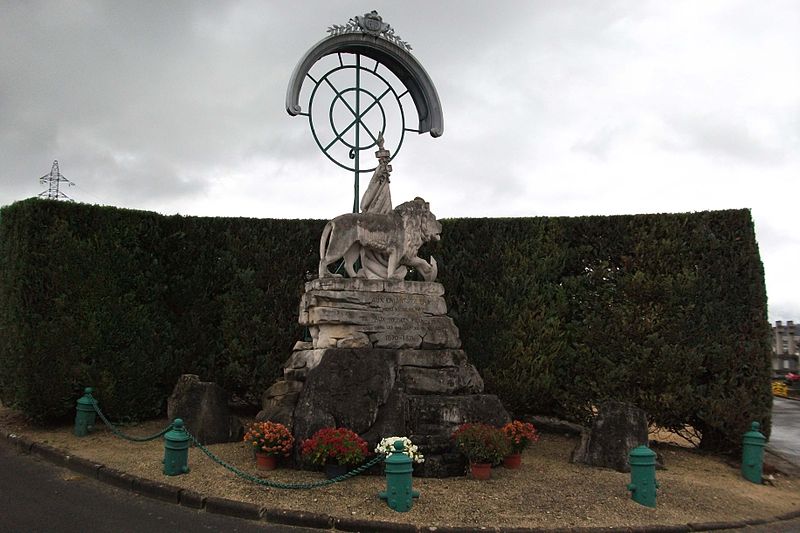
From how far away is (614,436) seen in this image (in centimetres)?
896

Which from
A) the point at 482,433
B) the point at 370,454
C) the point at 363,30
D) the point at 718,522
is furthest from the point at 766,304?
the point at 363,30

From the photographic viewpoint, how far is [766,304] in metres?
10.4

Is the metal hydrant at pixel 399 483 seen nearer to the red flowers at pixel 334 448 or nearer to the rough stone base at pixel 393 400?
the red flowers at pixel 334 448

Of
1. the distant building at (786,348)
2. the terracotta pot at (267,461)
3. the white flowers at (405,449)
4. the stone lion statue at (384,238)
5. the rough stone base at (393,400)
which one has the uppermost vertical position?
the stone lion statue at (384,238)

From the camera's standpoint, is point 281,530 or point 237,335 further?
point 237,335

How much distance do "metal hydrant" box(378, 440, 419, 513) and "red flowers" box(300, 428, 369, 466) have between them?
105 cm

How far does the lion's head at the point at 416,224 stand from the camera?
9859mm

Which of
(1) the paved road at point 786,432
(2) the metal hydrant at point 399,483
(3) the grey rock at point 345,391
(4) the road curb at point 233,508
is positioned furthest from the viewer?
(1) the paved road at point 786,432

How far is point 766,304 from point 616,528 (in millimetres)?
6050

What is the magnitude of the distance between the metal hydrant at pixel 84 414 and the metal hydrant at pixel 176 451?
300 cm

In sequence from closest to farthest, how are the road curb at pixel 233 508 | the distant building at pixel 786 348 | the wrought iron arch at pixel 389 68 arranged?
the road curb at pixel 233 508 < the wrought iron arch at pixel 389 68 < the distant building at pixel 786 348

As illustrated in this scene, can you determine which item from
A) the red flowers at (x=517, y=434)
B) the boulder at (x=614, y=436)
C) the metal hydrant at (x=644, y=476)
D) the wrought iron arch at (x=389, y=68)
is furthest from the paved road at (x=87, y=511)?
the wrought iron arch at (x=389, y=68)

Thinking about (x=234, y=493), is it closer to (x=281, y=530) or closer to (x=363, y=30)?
(x=281, y=530)

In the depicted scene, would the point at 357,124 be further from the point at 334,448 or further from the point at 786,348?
the point at 786,348
